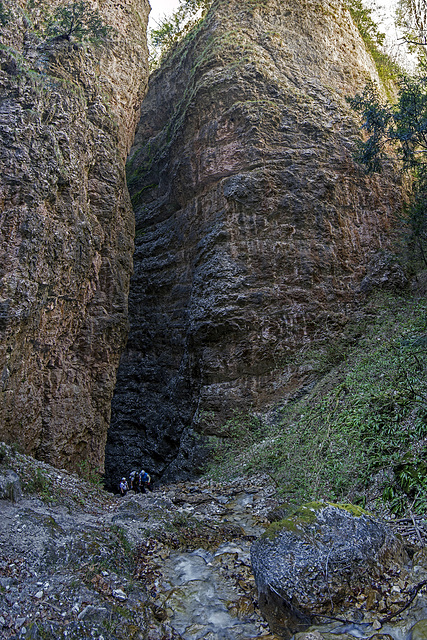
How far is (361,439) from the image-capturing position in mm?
7523

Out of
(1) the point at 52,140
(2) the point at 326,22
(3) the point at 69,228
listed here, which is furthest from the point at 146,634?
(2) the point at 326,22

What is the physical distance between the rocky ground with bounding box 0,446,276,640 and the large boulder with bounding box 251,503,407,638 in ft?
1.40

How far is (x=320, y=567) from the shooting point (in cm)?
482

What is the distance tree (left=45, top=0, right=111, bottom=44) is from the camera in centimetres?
1393

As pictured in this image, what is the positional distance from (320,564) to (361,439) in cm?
307

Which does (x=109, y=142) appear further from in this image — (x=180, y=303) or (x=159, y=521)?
(x=159, y=521)

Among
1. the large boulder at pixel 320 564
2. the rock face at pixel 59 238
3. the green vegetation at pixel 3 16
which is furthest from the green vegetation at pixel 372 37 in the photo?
the large boulder at pixel 320 564

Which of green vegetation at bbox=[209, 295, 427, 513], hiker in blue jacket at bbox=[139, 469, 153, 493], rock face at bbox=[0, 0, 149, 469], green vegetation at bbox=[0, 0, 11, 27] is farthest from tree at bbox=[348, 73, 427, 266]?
hiker in blue jacket at bbox=[139, 469, 153, 493]

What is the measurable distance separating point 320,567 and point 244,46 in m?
19.9

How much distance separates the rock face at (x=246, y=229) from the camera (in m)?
15.1

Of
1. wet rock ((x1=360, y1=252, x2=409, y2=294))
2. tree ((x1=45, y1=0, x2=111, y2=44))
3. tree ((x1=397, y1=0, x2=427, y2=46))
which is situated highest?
tree ((x1=45, y1=0, x2=111, y2=44))

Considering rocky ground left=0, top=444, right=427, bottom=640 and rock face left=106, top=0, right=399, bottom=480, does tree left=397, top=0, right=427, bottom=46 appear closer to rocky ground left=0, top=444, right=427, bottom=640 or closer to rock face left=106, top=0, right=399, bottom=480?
rock face left=106, top=0, right=399, bottom=480

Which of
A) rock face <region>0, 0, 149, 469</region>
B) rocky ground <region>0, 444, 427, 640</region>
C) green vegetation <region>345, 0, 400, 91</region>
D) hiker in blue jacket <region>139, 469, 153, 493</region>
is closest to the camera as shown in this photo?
rocky ground <region>0, 444, 427, 640</region>

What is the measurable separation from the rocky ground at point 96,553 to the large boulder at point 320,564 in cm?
43
